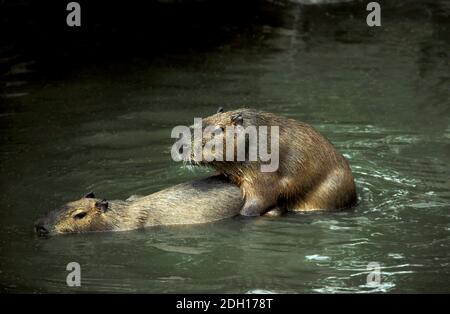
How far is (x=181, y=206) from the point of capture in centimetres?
769

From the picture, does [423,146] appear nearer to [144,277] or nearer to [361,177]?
[361,177]

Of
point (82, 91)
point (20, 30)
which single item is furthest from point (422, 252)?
point (20, 30)

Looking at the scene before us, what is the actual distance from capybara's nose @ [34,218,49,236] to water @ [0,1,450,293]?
0.07m

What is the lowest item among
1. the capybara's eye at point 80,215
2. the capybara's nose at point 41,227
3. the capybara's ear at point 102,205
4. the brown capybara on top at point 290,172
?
the capybara's nose at point 41,227

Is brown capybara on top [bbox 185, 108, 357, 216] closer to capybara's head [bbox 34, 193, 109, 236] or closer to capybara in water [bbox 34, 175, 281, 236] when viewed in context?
capybara in water [bbox 34, 175, 281, 236]

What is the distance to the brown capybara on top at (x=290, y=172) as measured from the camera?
770 cm

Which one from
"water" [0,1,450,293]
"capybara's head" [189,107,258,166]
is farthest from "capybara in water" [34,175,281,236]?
"capybara's head" [189,107,258,166]

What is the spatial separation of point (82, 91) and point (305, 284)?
19.0 ft

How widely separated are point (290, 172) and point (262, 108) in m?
2.88

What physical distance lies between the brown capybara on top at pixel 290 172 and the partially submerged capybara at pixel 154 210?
0.49 feet

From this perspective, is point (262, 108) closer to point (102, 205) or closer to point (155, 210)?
point (155, 210)

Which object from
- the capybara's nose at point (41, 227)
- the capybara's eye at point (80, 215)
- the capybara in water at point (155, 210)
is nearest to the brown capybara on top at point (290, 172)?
the capybara in water at point (155, 210)

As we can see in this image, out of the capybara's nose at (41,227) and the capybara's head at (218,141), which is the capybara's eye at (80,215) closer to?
the capybara's nose at (41,227)

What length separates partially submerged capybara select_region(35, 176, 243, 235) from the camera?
24.7 ft
